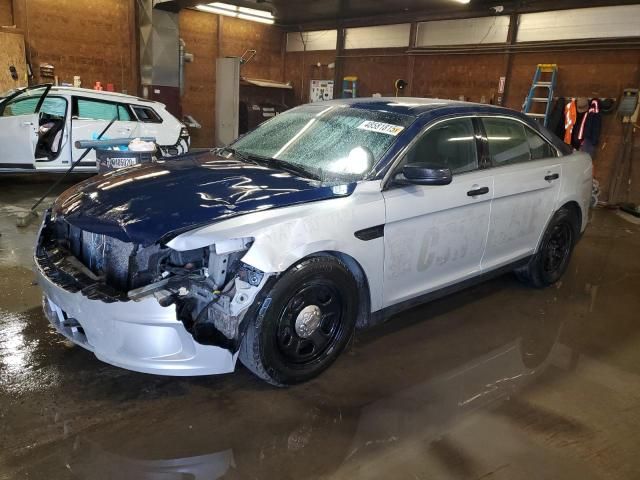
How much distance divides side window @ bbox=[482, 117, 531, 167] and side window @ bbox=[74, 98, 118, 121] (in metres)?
6.38

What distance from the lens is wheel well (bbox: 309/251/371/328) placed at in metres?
2.76

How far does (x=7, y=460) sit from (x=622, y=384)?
10.7 feet

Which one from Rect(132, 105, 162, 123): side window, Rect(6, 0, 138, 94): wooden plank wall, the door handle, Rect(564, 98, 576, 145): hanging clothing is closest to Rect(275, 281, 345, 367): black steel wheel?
the door handle

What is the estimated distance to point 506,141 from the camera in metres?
3.83

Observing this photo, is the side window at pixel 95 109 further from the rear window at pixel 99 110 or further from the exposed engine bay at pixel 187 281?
the exposed engine bay at pixel 187 281

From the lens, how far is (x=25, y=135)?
720 cm

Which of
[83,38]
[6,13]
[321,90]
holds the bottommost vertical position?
[321,90]

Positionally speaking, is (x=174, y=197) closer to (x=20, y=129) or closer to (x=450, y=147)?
(x=450, y=147)

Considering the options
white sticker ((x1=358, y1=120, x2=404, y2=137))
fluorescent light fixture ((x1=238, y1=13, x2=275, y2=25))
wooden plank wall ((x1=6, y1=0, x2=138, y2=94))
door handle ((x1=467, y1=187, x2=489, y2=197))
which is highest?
fluorescent light fixture ((x1=238, y1=13, x2=275, y2=25))

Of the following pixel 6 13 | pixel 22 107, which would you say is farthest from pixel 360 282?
pixel 6 13

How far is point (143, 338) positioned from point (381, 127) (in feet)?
6.23

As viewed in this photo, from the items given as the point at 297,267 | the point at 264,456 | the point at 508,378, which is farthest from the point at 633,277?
the point at 264,456

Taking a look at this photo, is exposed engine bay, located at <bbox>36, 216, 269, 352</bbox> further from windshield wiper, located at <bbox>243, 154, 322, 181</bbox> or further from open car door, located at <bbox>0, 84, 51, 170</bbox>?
open car door, located at <bbox>0, 84, 51, 170</bbox>

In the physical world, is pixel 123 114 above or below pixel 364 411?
above
